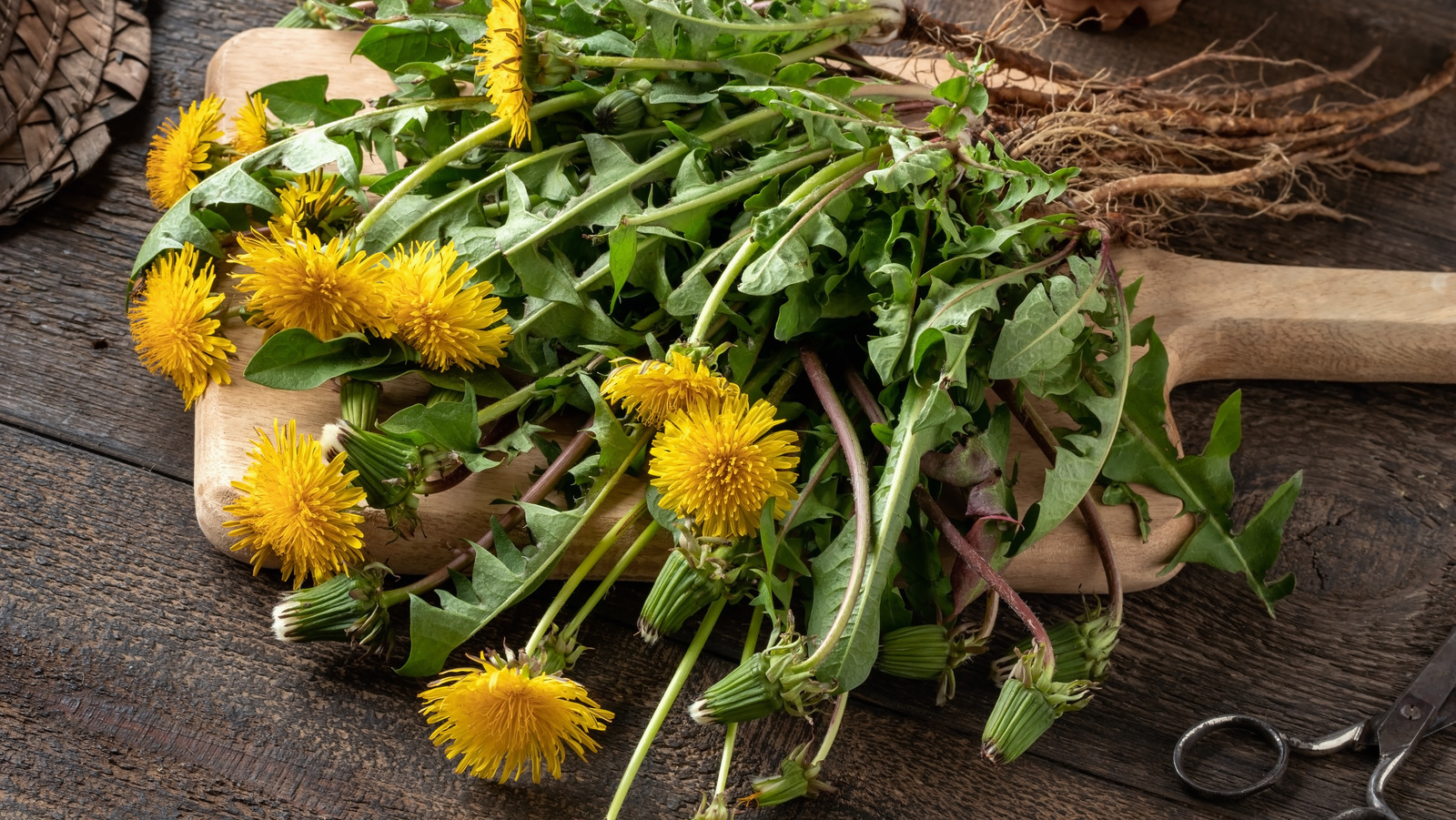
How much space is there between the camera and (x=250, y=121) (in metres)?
1.12

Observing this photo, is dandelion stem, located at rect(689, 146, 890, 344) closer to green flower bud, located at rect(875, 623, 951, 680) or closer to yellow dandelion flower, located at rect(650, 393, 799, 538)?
yellow dandelion flower, located at rect(650, 393, 799, 538)

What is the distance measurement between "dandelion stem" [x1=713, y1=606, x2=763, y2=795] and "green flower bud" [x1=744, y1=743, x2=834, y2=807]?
0.03 meters

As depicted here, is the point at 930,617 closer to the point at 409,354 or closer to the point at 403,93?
the point at 409,354

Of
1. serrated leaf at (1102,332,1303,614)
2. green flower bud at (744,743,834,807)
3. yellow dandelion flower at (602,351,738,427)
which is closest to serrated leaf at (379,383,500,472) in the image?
yellow dandelion flower at (602,351,738,427)

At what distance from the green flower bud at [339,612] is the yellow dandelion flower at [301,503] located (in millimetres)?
18

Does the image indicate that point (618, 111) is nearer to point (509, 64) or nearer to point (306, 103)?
point (509, 64)

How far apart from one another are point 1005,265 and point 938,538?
281 mm

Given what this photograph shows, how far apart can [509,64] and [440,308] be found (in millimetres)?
252

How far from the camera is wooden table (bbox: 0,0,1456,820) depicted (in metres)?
0.93

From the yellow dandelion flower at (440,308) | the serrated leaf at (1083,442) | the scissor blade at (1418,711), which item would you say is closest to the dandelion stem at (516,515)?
the yellow dandelion flower at (440,308)

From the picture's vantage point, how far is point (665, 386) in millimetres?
844

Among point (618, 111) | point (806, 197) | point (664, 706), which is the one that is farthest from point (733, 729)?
point (618, 111)

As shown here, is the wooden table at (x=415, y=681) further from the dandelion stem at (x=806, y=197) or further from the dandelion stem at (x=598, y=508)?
the dandelion stem at (x=806, y=197)

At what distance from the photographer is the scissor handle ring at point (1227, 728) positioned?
3.18 feet
